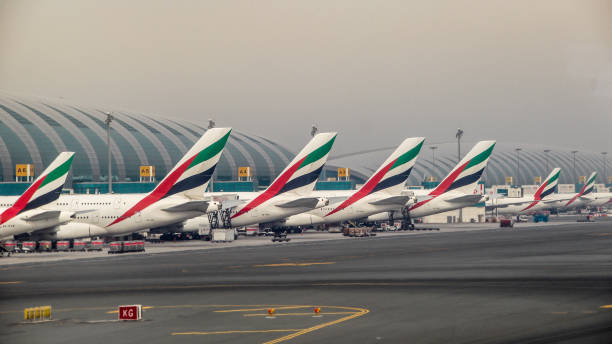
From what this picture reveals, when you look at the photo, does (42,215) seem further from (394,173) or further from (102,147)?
(102,147)

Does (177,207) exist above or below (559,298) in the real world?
above

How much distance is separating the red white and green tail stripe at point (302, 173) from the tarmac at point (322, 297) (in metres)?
26.0

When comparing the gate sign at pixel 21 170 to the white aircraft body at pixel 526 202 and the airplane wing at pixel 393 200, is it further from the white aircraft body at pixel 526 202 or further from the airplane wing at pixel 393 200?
the white aircraft body at pixel 526 202

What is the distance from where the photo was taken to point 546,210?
197625 mm

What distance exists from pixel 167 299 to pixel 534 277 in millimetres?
20012

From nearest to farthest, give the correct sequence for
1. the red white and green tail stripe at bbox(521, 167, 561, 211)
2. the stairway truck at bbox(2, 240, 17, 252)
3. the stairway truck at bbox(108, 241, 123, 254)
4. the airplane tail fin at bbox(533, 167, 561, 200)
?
the stairway truck at bbox(108, 241, 123, 254) < the stairway truck at bbox(2, 240, 17, 252) < the red white and green tail stripe at bbox(521, 167, 561, 211) < the airplane tail fin at bbox(533, 167, 561, 200)

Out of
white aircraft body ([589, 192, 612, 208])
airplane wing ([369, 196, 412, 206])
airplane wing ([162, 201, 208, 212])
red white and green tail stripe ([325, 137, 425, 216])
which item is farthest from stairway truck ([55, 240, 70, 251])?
white aircraft body ([589, 192, 612, 208])

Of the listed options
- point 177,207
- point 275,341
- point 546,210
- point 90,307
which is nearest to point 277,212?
point 177,207

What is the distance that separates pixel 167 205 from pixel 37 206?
12.2 meters

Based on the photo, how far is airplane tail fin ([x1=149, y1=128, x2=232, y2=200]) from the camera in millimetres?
80438

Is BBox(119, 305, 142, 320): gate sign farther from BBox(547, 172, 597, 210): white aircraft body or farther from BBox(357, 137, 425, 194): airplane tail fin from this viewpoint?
BBox(547, 172, 597, 210): white aircraft body

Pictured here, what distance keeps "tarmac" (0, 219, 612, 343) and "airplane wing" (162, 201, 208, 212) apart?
35.6ft

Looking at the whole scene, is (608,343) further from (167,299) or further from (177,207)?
(177,207)

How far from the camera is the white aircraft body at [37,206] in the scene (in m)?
72.4
